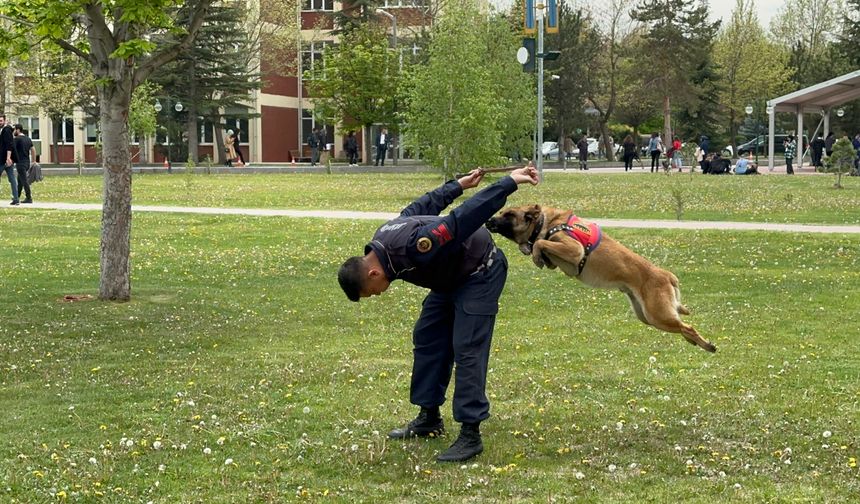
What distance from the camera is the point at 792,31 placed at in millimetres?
81875

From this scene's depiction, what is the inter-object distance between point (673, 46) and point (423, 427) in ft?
219

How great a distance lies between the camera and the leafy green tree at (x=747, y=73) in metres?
→ 72.0

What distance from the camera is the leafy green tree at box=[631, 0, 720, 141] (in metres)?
69.0

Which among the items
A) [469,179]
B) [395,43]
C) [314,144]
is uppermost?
[395,43]

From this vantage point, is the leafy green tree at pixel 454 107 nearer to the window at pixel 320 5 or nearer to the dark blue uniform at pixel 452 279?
the dark blue uniform at pixel 452 279

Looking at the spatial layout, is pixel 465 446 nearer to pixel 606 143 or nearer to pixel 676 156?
pixel 676 156

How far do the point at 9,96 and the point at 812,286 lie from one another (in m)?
51.3

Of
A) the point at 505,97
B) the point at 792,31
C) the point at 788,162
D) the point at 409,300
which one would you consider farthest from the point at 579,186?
the point at 792,31

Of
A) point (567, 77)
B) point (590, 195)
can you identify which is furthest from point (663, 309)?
point (567, 77)

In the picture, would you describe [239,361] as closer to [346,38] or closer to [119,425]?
[119,425]

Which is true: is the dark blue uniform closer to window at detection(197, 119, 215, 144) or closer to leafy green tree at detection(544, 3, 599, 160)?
leafy green tree at detection(544, 3, 599, 160)

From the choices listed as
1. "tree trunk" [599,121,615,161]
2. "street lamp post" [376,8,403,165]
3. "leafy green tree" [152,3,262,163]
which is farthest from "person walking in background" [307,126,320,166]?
"tree trunk" [599,121,615,161]

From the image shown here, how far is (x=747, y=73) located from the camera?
72.3 meters

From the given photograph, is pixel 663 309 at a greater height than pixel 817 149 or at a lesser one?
lesser
